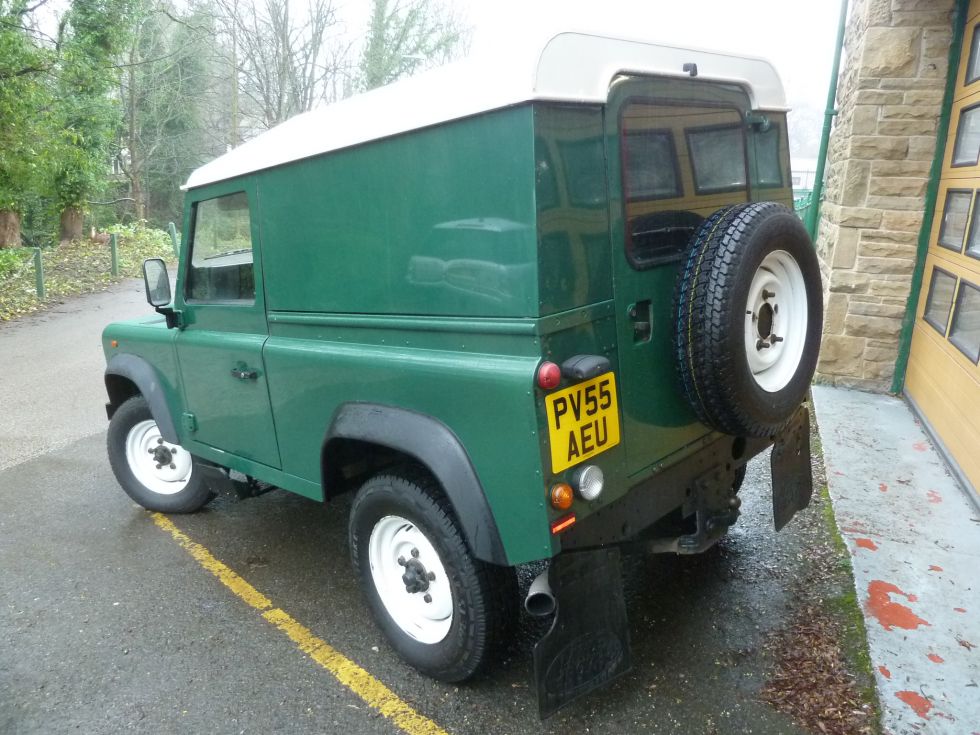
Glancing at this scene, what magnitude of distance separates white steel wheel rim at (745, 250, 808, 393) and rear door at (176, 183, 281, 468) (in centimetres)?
205

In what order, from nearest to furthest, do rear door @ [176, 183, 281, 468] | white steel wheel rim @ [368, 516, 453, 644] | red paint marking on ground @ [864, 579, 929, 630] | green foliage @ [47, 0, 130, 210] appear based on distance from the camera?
white steel wheel rim @ [368, 516, 453, 644] < red paint marking on ground @ [864, 579, 929, 630] < rear door @ [176, 183, 281, 468] < green foliage @ [47, 0, 130, 210]

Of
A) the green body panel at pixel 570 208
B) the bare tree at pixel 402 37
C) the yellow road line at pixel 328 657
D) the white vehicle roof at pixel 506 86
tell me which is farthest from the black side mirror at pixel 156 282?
the bare tree at pixel 402 37

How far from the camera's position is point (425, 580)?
8.86 feet

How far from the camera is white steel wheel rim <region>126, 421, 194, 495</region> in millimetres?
4270

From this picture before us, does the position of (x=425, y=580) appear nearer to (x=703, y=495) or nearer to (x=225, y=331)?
(x=703, y=495)

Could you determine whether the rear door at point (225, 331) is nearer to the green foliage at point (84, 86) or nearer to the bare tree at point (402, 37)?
the green foliage at point (84, 86)

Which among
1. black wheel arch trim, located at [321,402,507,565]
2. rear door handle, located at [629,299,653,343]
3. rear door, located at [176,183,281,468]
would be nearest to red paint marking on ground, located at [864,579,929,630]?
rear door handle, located at [629,299,653,343]

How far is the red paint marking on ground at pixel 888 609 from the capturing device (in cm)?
283

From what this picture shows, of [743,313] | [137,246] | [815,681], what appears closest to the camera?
[743,313]

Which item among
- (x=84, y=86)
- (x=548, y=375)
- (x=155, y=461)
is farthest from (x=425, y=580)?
(x=84, y=86)

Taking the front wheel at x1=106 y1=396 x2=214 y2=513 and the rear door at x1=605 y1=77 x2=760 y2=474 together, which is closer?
the rear door at x1=605 y1=77 x2=760 y2=474

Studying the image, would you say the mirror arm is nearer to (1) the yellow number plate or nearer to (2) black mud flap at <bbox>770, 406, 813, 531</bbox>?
(1) the yellow number plate

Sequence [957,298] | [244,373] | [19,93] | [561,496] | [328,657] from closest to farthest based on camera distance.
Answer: [561,496] < [328,657] < [244,373] < [957,298] < [19,93]

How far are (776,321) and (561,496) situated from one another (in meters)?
1.20
